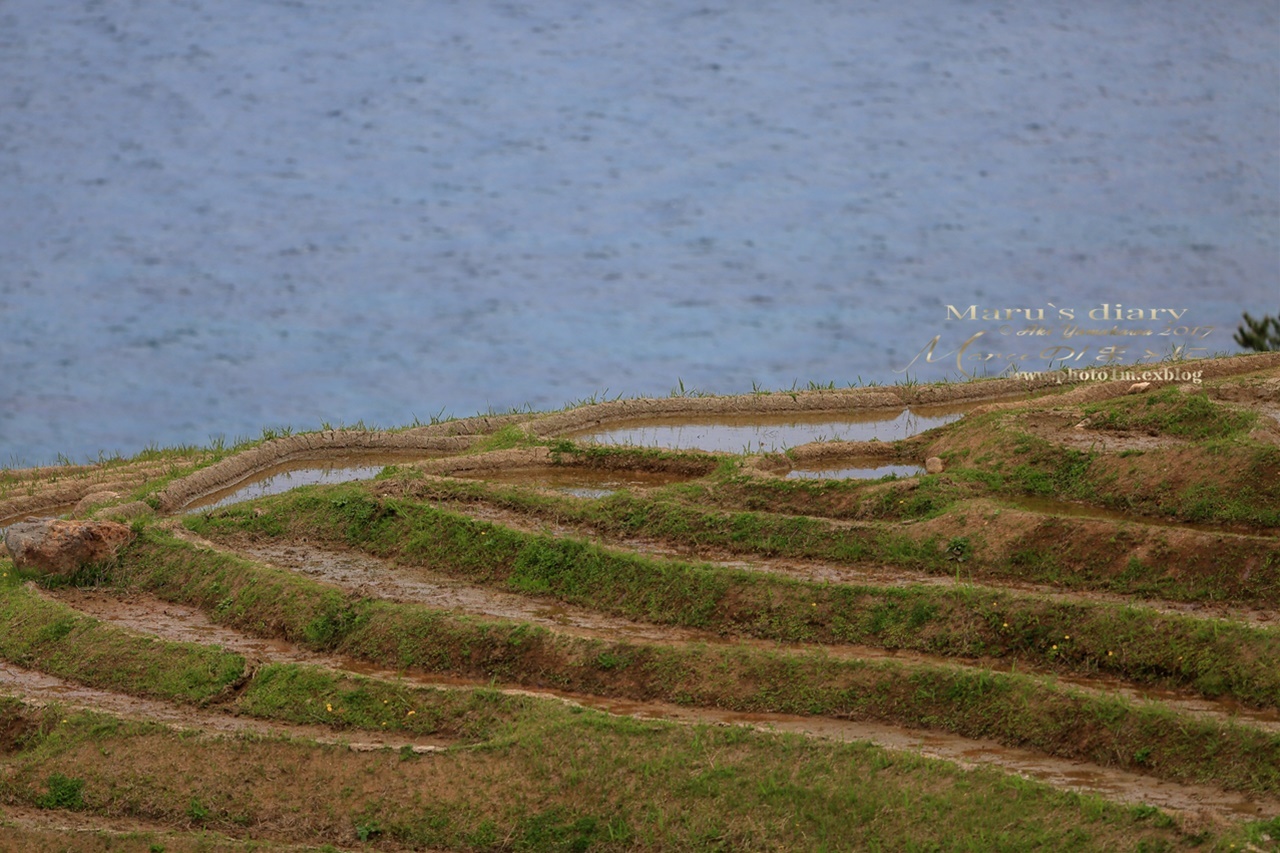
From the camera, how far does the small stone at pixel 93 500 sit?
46.1 feet

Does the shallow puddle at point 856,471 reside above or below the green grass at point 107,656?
above

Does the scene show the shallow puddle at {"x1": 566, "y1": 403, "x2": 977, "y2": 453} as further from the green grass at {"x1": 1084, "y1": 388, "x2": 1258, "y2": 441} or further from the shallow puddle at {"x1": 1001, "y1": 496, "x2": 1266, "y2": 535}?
the shallow puddle at {"x1": 1001, "y1": 496, "x2": 1266, "y2": 535}

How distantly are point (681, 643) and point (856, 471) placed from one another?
4.05 meters

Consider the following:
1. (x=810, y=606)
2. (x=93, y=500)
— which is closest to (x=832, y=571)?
(x=810, y=606)

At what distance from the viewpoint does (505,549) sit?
12.4 metres

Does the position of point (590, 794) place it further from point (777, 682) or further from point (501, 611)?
point (501, 611)

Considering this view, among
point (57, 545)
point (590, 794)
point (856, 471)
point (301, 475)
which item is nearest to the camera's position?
point (590, 794)

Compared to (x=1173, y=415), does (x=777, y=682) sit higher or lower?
lower

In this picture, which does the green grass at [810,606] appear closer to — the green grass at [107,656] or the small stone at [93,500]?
the green grass at [107,656]

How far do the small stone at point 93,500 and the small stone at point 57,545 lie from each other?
135 centimetres

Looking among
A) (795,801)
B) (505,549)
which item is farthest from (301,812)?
(505,549)

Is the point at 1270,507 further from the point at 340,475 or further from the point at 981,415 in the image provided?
the point at 340,475

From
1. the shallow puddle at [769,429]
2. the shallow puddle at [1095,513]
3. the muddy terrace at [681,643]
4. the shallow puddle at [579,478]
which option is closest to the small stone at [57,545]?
the muddy terrace at [681,643]

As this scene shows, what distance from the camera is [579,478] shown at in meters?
14.5
